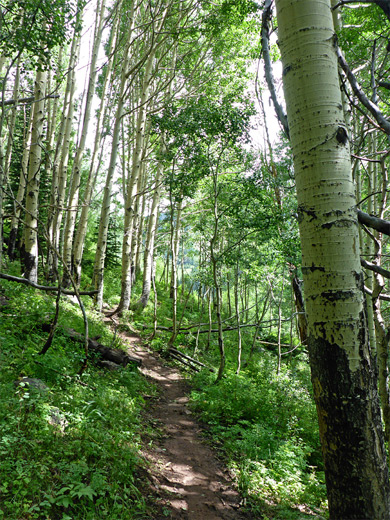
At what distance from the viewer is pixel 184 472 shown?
4473 millimetres

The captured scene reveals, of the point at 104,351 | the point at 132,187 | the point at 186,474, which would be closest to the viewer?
the point at 186,474

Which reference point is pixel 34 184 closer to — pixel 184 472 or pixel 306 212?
pixel 184 472

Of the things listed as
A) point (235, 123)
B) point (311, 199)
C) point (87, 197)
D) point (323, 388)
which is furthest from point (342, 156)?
point (87, 197)

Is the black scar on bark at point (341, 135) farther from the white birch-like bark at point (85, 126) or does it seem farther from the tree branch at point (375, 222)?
the white birch-like bark at point (85, 126)

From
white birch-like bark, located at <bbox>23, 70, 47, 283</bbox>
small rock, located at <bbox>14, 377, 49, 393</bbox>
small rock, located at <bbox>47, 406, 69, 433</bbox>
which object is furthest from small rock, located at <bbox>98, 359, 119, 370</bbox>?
white birch-like bark, located at <bbox>23, 70, 47, 283</bbox>

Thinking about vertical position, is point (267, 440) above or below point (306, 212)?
below

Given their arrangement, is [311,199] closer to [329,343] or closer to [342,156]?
[342,156]

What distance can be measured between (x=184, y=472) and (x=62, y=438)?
1887 millimetres

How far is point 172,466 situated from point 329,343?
4.13m

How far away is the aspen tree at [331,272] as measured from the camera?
4.38 feet

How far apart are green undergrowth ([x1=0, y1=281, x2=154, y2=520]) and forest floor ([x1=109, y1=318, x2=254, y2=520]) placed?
0.98 ft

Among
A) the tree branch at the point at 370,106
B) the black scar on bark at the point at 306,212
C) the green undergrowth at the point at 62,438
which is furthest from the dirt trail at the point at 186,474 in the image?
the tree branch at the point at 370,106

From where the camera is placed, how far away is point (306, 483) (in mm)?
4863

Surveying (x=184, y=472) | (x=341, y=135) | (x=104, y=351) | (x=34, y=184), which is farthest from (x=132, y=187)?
(x=341, y=135)
